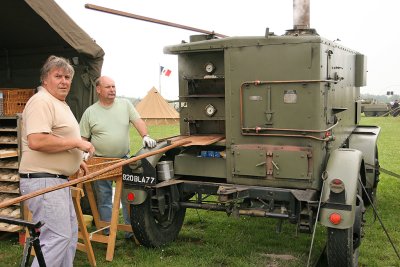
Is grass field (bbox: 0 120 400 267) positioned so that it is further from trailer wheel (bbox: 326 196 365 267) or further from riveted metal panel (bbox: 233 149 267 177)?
riveted metal panel (bbox: 233 149 267 177)

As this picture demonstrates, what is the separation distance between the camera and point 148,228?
4.69 metres

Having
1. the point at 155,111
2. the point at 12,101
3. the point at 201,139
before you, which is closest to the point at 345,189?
the point at 201,139

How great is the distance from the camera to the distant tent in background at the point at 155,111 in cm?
2240

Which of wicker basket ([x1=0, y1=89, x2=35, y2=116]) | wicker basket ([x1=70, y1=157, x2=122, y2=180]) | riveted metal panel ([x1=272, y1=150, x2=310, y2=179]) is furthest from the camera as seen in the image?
wicker basket ([x1=0, y1=89, x2=35, y2=116])

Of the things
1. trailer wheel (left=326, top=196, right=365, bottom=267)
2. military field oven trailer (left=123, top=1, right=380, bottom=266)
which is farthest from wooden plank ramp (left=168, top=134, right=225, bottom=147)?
trailer wheel (left=326, top=196, right=365, bottom=267)

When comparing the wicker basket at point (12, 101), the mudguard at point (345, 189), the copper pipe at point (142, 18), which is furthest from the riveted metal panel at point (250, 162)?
the wicker basket at point (12, 101)

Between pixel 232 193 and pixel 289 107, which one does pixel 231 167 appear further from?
pixel 289 107

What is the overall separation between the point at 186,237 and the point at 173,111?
18.1 meters

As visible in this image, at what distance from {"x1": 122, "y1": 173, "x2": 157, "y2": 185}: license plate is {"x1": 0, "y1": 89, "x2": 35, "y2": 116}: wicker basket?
6.41ft

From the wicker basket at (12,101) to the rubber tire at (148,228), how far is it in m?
2.14

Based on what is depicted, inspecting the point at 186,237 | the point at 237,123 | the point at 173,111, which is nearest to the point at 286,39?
the point at 237,123

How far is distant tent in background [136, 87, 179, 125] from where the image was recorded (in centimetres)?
2240

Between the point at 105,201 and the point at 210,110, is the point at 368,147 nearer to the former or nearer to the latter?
the point at 210,110

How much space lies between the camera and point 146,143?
4699mm
